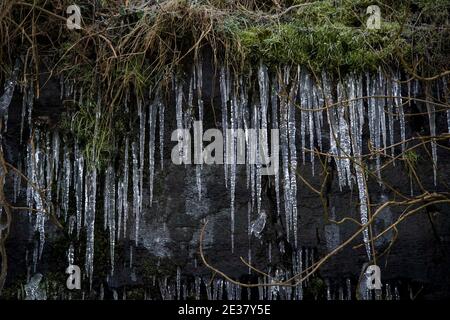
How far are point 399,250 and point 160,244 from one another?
150 centimetres

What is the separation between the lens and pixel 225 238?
12.1 ft

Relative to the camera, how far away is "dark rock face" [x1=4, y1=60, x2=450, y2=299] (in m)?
3.68

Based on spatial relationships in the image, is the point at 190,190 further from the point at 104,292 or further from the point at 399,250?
the point at 399,250

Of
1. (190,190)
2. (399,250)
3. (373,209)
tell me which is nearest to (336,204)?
(373,209)

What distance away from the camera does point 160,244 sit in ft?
12.1

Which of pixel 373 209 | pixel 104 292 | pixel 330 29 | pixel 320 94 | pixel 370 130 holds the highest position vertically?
pixel 330 29

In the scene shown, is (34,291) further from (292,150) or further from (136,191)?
(292,150)

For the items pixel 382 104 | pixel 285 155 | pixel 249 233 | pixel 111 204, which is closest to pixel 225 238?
pixel 249 233

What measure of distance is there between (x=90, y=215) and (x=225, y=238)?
852 mm

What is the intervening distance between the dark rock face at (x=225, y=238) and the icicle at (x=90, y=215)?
5cm

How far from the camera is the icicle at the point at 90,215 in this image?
144 inches

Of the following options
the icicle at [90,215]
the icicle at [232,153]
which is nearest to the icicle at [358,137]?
the icicle at [232,153]

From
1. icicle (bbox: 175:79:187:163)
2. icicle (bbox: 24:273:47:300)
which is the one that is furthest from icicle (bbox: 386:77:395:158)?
icicle (bbox: 24:273:47:300)

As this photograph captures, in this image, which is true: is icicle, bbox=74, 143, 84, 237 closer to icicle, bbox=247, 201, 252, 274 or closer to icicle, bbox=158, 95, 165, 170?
icicle, bbox=158, 95, 165, 170
